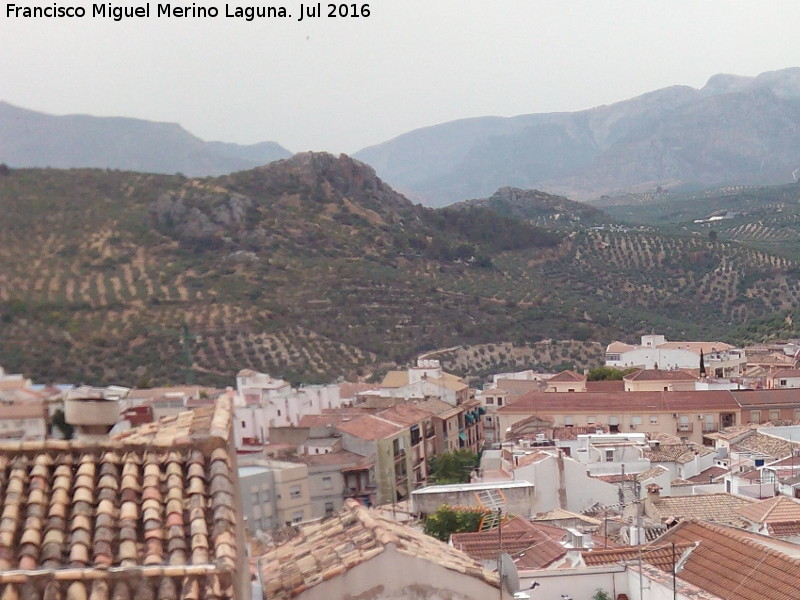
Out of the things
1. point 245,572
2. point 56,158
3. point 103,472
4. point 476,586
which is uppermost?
point 56,158

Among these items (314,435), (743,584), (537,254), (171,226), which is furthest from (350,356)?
(743,584)

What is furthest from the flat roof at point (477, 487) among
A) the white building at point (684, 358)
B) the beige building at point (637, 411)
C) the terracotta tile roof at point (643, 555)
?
the white building at point (684, 358)

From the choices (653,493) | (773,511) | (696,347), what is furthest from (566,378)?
(773,511)

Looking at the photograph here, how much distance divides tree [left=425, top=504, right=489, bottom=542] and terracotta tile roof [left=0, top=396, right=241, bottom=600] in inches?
446

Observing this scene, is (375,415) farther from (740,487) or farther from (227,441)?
(227,441)

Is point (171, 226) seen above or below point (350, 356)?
above

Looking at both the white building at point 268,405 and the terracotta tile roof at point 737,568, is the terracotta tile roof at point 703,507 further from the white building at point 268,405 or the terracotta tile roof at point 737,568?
the white building at point 268,405

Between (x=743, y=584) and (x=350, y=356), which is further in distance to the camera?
(x=350, y=356)

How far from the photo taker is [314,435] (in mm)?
31953

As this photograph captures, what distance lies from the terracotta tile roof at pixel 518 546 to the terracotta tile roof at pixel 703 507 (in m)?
3.33

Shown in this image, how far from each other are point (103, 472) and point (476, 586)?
2480 millimetres

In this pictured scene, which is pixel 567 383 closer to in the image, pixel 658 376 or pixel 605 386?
pixel 605 386

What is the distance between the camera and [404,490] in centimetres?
3200

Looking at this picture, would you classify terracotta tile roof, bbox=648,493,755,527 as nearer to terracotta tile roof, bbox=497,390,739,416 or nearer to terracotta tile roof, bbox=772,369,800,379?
terracotta tile roof, bbox=497,390,739,416
